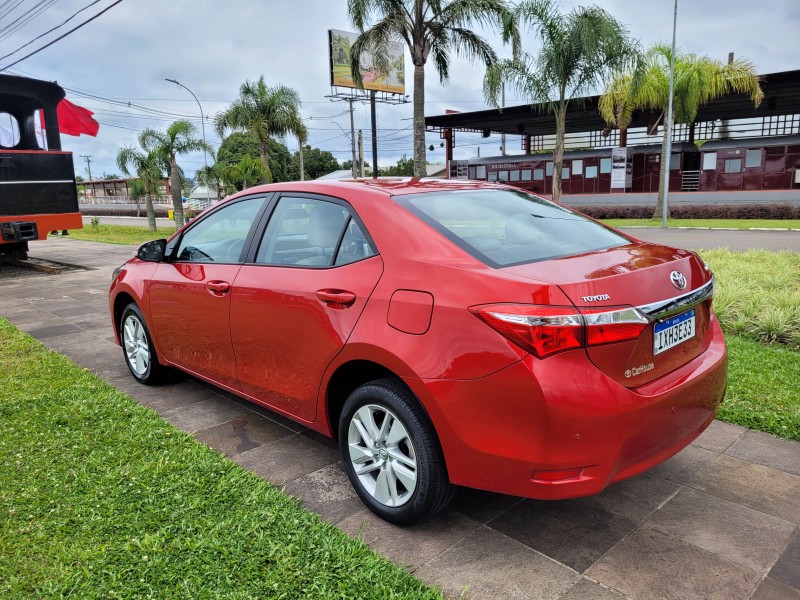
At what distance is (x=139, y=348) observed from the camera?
4.80 metres

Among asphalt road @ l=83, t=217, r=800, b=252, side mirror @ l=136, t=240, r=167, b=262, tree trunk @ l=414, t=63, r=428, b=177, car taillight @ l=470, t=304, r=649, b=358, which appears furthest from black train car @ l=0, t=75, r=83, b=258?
asphalt road @ l=83, t=217, r=800, b=252

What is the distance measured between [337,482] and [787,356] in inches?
161

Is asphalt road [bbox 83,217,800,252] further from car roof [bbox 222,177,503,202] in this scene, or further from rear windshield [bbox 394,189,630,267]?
car roof [bbox 222,177,503,202]

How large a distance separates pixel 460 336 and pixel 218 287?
184cm

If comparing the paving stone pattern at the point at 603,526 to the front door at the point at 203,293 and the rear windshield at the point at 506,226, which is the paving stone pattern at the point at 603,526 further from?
the rear windshield at the point at 506,226

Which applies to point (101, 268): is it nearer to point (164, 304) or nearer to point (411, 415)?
point (164, 304)

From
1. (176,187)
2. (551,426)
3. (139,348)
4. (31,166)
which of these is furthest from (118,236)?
(551,426)

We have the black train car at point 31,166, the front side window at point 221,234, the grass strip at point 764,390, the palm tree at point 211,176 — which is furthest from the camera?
the palm tree at point 211,176

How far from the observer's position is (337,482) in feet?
10.6

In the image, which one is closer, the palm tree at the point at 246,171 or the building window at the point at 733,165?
the building window at the point at 733,165

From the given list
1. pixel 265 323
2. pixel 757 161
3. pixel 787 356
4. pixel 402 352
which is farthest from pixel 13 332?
pixel 757 161

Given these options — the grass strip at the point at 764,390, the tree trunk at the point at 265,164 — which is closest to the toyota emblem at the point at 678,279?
the grass strip at the point at 764,390

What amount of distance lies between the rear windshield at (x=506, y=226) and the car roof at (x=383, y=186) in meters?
0.07

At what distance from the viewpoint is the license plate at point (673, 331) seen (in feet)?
Result: 8.11
